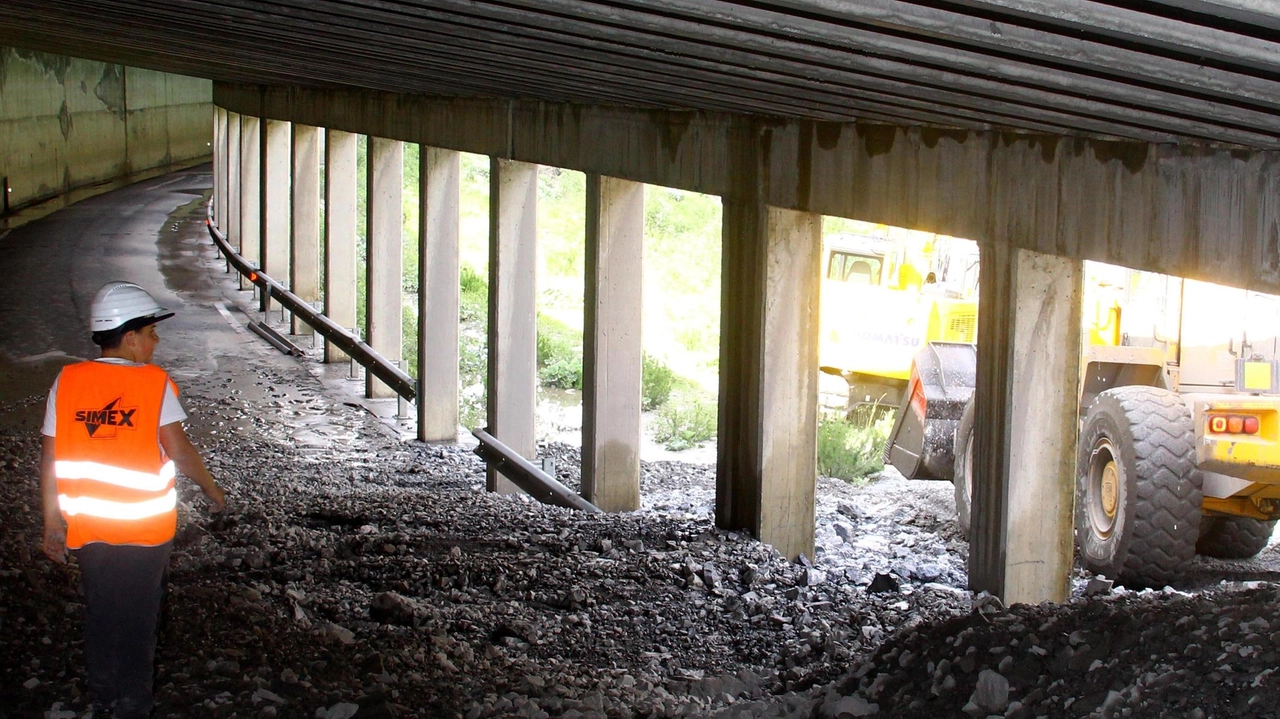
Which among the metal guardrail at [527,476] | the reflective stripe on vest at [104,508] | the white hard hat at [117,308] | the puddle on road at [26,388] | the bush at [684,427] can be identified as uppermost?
the white hard hat at [117,308]

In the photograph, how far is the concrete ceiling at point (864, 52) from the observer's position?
3.41 metres

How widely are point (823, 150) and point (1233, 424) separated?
2965mm

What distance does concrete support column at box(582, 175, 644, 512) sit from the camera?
1035 centimetres

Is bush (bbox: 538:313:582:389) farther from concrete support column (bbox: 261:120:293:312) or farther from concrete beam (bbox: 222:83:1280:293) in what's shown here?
concrete beam (bbox: 222:83:1280:293)

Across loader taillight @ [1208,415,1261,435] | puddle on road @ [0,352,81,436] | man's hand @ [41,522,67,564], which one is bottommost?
puddle on road @ [0,352,81,436]

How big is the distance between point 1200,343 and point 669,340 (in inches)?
782

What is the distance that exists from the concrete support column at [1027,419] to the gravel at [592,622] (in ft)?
1.06

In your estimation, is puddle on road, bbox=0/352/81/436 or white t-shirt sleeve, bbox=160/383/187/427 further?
puddle on road, bbox=0/352/81/436

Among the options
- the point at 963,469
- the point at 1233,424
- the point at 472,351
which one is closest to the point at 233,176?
the point at 472,351

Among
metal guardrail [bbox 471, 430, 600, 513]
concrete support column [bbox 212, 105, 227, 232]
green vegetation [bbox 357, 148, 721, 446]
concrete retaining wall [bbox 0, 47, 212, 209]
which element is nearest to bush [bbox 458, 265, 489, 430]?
green vegetation [bbox 357, 148, 721, 446]

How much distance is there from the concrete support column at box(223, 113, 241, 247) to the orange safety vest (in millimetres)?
22863

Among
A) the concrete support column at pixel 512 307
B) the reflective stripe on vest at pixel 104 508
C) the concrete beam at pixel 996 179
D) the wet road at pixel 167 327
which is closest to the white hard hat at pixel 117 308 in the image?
the reflective stripe on vest at pixel 104 508

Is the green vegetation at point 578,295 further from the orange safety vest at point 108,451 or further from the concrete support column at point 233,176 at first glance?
the orange safety vest at point 108,451

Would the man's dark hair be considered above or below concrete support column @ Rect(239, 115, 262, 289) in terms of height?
below
